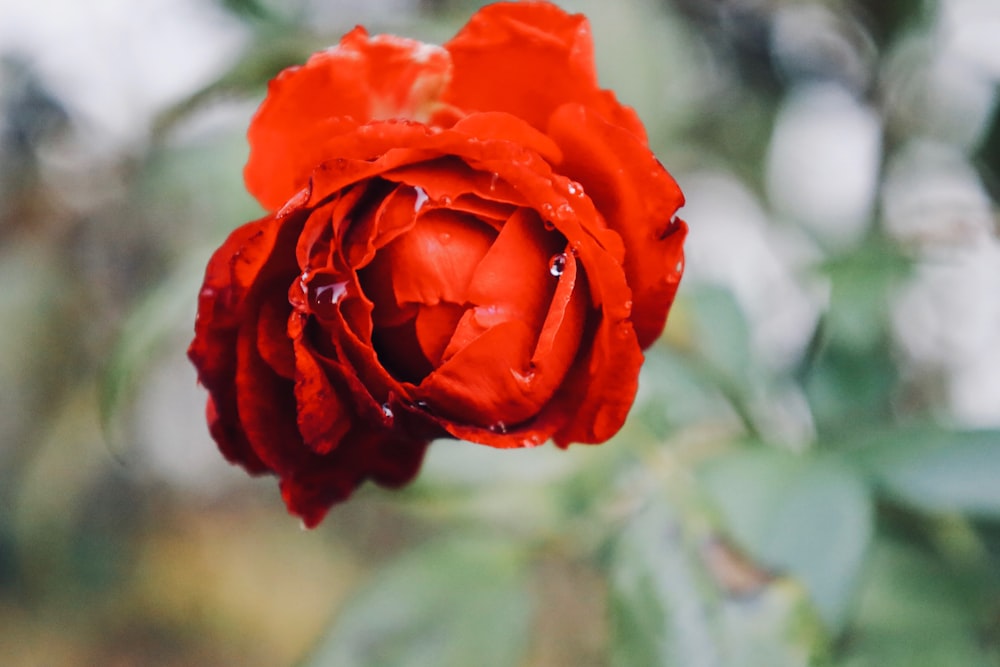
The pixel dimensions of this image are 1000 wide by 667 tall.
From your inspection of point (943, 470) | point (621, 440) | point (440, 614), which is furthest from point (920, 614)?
point (440, 614)

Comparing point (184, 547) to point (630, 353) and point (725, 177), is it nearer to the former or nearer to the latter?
point (725, 177)

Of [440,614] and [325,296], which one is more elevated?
[325,296]

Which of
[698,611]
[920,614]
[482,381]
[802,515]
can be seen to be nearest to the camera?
[482,381]

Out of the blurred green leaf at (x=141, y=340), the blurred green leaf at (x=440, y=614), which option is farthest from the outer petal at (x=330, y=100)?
the blurred green leaf at (x=440, y=614)

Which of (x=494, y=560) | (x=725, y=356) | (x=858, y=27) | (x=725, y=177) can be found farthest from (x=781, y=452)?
(x=858, y=27)

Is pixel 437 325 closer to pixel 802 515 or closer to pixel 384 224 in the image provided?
pixel 384 224

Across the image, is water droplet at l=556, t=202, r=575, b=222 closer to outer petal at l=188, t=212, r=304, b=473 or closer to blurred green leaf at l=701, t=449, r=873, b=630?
outer petal at l=188, t=212, r=304, b=473

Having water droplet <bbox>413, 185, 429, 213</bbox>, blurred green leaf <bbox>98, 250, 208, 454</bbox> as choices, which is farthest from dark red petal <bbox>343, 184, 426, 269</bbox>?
blurred green leaf <bbox>98, 250, 208, 454</bbox>
